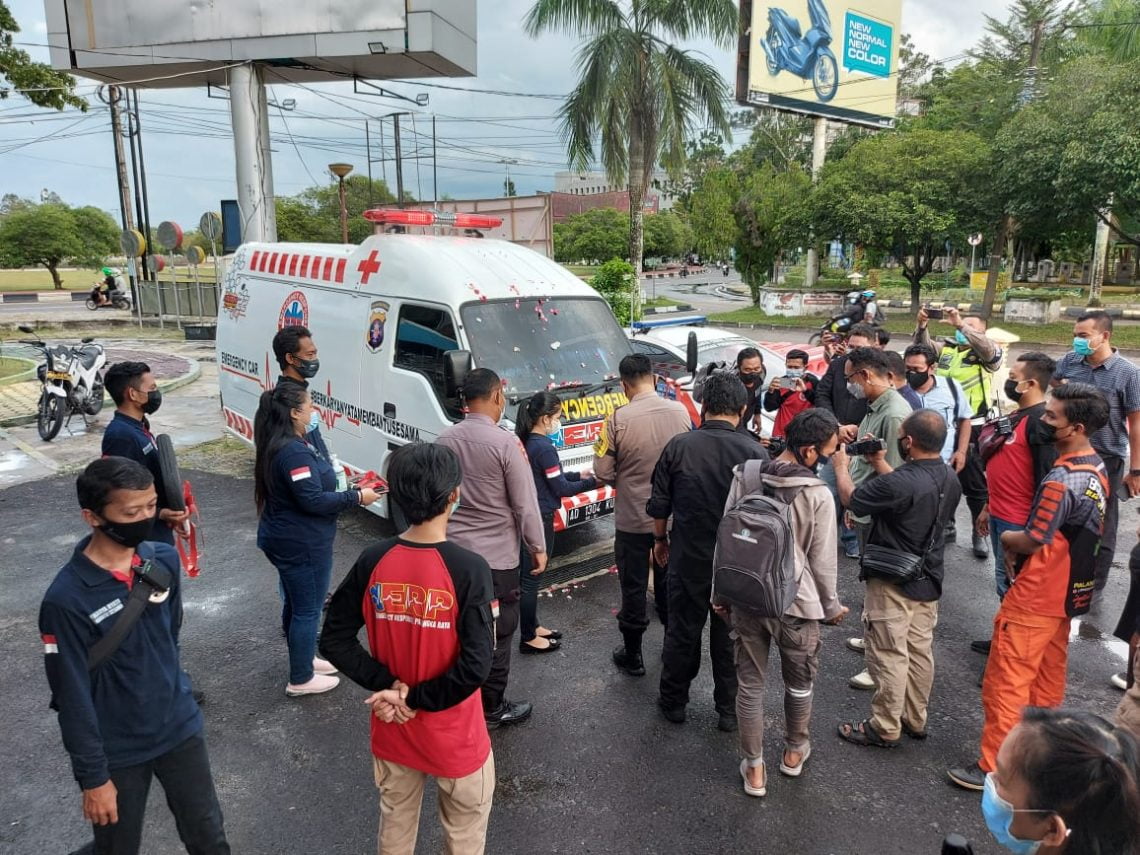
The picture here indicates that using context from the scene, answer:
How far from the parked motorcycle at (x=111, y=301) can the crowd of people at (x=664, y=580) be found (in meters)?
28.6

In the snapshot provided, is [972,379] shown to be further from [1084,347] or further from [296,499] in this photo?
[296,499]

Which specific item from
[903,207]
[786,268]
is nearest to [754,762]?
[903,207]

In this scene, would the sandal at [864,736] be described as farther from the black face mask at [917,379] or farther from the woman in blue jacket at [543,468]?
the black face mask at [917,379]

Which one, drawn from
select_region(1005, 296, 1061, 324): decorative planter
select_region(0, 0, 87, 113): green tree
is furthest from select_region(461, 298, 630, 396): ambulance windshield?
select_region(1005, 296, 1061, 324): decorative planter

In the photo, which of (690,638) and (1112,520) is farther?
(1112,520)

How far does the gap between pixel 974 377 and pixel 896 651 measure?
12.5 ft

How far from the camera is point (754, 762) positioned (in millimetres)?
3402

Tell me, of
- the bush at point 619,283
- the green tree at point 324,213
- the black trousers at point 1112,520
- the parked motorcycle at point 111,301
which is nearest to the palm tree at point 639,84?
the bush at point 619,283

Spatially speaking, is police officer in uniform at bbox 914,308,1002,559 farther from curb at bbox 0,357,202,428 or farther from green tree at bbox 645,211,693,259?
green tree at bbox 645,211,693,259

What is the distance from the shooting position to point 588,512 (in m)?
5.73

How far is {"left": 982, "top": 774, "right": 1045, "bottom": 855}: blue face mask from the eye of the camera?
1.53 meters

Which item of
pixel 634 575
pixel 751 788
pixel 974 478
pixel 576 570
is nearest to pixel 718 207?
pixel 974 478

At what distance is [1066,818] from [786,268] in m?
60.6

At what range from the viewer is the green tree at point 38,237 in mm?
46594
